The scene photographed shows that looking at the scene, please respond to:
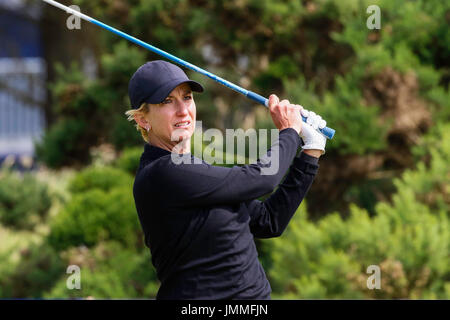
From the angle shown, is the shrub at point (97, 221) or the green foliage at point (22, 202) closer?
the shrub at point (97, 221)

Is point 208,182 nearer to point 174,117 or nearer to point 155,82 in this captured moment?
point 174,117

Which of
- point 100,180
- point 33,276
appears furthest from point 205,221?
point 100,180

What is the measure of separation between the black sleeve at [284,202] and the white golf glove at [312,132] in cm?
5

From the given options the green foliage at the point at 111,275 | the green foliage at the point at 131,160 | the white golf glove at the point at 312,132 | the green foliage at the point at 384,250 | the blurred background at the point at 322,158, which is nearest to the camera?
the white golf glove at the point at 312,132

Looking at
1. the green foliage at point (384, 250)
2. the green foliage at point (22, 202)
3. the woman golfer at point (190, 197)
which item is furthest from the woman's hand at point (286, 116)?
the green foliage at point (22, 202)

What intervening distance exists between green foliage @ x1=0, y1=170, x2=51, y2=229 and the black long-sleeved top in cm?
728

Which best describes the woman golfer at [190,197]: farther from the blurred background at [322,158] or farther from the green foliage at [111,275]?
the green foliage at [111,275]

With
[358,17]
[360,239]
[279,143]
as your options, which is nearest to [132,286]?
[360,239]

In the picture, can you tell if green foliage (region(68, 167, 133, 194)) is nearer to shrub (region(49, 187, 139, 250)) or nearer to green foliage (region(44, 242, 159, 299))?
shrub (region(49, 187, 139, 250))

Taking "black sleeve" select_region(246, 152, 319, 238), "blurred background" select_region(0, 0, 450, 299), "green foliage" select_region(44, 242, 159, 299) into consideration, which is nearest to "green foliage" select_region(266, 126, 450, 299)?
"blurred background" select_region(0, 0, 450, 299)

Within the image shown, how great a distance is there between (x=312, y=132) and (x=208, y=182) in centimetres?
52

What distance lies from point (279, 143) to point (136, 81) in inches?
23.7

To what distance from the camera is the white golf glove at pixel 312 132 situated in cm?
254
